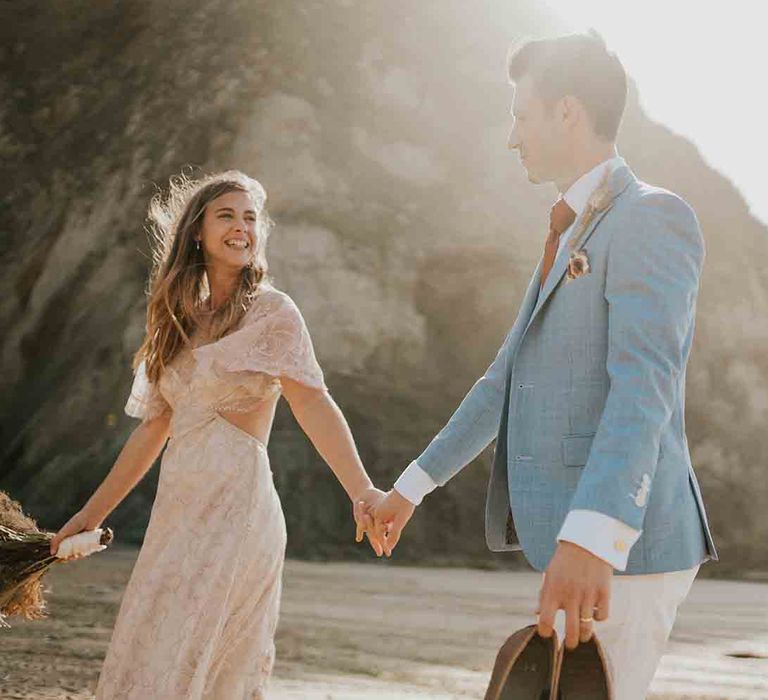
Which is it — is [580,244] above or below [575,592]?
above

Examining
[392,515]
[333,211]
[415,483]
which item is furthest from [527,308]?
[333,211]

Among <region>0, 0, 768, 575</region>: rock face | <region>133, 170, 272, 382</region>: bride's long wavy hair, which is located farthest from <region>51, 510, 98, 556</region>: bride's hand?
<region>0, 0, 768, 575</region>: rock face

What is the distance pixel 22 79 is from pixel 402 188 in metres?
7.17

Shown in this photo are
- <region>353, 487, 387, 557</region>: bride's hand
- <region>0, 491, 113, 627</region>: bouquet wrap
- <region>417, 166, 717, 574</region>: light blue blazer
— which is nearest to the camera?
<region>417, 166, 717, 574</region>: light blue blazer

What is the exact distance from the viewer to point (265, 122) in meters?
19.2

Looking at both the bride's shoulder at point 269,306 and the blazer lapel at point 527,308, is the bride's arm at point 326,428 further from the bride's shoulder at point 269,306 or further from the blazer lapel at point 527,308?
the blazer lapel at point 527,308

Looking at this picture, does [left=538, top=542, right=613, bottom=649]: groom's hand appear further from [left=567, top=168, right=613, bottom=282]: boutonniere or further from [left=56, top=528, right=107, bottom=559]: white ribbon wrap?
[left=56, top=528, right=107, bottom=559]: white ribbon wrap

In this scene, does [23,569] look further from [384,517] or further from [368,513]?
[384,517]

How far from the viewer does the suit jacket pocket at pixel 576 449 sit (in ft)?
6.82

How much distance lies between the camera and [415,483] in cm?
272

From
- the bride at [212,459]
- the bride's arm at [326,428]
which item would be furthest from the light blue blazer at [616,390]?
the bride's arm at [326,428]

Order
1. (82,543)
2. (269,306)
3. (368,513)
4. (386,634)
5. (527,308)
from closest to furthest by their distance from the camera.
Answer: (527,308), (368,513), (82,543), (269,306), (386,634)

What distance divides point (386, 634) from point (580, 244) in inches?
313

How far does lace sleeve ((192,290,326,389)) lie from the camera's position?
11.7ft
